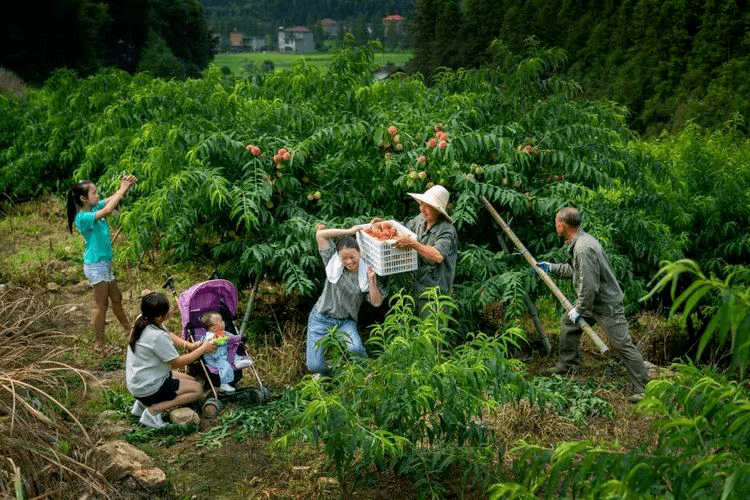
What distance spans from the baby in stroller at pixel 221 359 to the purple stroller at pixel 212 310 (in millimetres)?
31

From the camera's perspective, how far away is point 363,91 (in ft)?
27.7

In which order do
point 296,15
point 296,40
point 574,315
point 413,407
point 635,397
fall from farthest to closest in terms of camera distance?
1. point 296,15
2. point 296,40
3. point 574,315
4. point 635,397
5. point 413,407

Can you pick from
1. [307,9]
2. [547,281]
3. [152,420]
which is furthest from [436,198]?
[307,9]

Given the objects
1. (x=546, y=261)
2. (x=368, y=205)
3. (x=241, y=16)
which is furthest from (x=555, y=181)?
(x=241, y=16)

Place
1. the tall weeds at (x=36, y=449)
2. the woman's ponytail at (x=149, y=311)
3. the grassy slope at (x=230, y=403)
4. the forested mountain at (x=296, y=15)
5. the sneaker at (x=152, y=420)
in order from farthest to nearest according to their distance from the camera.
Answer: the forested mountain at (x=296, y=15), the sneaker at (x=152, y=420), the woman's ponytail at (x=149, y=311), the grassy slope at (x=230, y=403), the tall weeds at (x=36, y=449)

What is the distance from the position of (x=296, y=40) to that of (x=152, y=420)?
197ft

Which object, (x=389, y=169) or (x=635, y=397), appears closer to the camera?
(x=635, y=397)

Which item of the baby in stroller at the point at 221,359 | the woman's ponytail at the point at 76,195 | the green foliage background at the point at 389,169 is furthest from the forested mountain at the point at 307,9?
the baby in stroller at the point at 221,359

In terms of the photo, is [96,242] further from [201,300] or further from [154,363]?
[154,363]

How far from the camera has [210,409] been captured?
667 centimetres

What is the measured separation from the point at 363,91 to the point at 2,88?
14.0 metres

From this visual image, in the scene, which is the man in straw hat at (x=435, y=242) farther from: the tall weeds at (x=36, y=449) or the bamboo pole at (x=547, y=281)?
the tall weeds at (x=36, y=449)

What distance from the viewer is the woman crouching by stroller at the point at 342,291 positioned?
695 centimetres

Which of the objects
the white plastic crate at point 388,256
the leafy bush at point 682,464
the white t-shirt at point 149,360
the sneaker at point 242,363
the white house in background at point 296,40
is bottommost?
the white house in background at point 296,40
